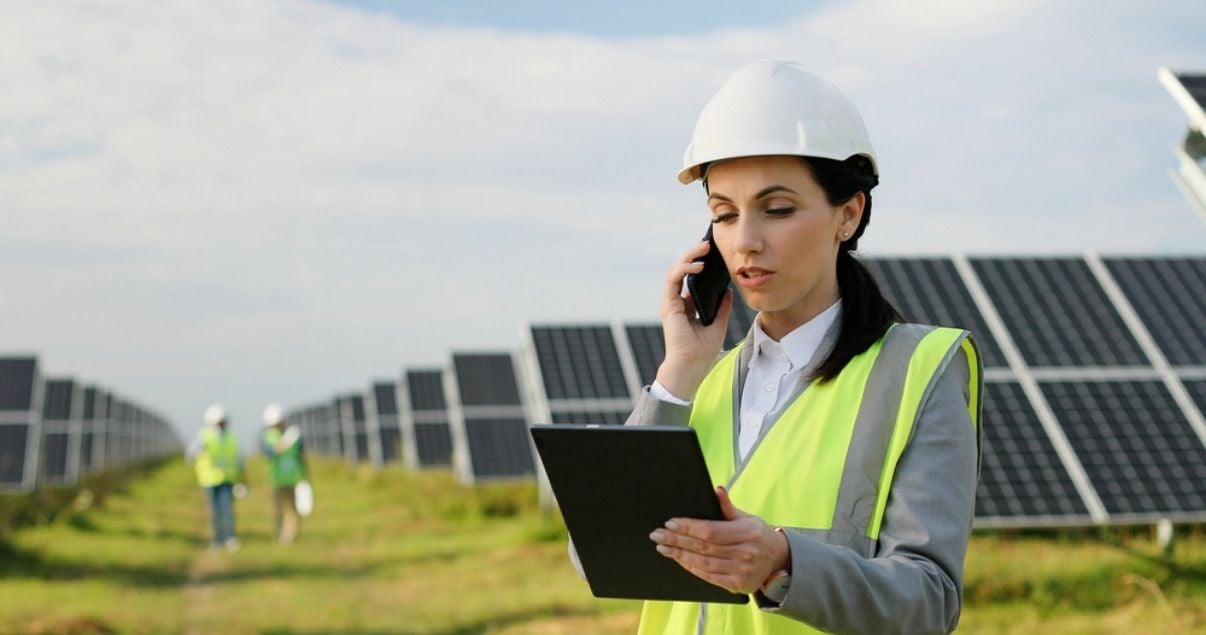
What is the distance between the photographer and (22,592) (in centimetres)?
1303

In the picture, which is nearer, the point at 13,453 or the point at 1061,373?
the point at 1061,373

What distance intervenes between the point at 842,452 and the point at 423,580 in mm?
11566

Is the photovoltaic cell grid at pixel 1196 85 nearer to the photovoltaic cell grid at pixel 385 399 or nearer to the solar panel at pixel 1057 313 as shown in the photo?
the solar panel at pixel 1057 313

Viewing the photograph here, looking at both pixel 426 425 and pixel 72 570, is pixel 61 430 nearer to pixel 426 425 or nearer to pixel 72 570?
pixel 426 425

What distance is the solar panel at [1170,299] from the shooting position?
Result: 11414 mm

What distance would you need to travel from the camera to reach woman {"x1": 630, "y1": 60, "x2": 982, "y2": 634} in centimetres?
231

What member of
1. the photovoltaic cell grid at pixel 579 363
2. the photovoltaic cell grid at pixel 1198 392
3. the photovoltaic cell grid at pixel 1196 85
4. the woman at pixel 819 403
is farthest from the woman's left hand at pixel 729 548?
the photovoltaic cell grid at pixel 579 363

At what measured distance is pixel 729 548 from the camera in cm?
214

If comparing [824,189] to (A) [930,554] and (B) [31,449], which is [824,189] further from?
(B) [31,449]

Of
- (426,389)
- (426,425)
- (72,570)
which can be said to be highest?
(426,389)

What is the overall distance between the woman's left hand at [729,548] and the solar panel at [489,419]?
1732cm

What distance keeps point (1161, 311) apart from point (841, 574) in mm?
10566

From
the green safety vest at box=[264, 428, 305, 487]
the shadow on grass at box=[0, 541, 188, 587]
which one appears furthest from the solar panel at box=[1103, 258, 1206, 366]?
the green safety vest at box=[264, 428, 305, 487]

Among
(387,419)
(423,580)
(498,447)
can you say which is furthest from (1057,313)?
(387,419)
